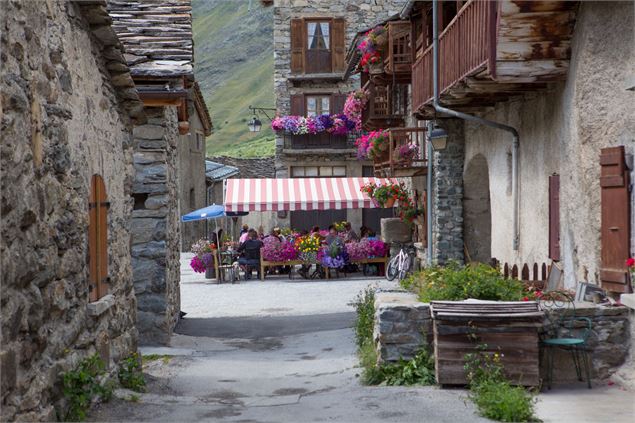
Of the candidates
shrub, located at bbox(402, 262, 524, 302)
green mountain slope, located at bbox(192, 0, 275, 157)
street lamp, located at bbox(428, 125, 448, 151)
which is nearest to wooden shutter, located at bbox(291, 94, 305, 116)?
street lamp, located at bbox(428, 125, 448, 151)

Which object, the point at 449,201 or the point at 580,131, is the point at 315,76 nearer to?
the point at 449,201

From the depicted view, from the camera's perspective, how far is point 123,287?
8.51m

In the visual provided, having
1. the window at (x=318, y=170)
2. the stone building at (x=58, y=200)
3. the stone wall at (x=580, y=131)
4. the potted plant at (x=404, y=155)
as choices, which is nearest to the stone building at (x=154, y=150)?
the stone building at (x=58, y=200)

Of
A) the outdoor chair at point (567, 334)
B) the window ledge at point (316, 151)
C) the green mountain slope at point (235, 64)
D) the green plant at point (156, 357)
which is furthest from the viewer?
the green mountain slope at point (235, 64)

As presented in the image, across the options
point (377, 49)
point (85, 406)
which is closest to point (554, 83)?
point (85, 406)

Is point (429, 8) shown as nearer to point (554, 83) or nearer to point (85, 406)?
point (554, 83)

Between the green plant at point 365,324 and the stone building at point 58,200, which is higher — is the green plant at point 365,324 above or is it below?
below

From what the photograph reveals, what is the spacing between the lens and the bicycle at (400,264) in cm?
2108

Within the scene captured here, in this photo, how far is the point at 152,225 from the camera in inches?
474

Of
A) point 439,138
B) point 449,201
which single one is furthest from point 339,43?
point 439,138

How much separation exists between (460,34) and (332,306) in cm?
586

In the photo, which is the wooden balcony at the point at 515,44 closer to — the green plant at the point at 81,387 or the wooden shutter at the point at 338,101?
the green plant at the point at 81,387

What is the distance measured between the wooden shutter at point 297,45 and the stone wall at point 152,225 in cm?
2059

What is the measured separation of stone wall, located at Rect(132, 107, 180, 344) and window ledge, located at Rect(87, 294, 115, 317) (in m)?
4.37
